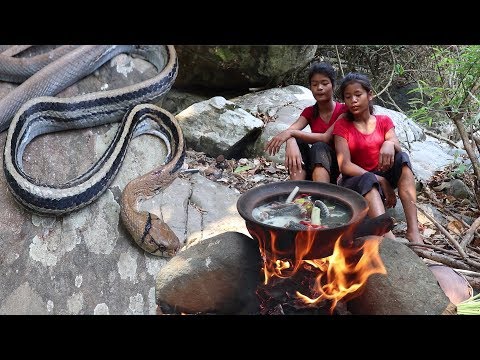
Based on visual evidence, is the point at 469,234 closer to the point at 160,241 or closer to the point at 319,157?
the point at 319,157

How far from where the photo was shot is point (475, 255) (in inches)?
51.1

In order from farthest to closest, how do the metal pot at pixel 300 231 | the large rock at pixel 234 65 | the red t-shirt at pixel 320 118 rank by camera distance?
the large rock at pixel 234 65 < the red t-shirt at pixel 320 118 < the metal pot at pixel 300 231

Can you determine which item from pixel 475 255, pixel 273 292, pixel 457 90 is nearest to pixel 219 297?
pixel 273 292

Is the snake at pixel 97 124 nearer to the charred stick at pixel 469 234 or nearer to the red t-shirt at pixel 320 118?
the red t-shirt at pixel 320 118

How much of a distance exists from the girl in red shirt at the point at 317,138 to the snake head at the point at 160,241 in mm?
374

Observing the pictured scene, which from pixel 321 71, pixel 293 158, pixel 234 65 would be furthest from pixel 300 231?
pixel 234 65

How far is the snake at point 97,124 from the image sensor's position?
1.34 m

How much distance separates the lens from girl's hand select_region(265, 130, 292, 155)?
1.32 m

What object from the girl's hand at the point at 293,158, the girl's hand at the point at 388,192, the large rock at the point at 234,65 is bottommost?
the girl's hand at the point at 388,192

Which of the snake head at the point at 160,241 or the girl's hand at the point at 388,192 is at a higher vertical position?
the girl's hand at the point at 388,192

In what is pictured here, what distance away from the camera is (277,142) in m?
1.33

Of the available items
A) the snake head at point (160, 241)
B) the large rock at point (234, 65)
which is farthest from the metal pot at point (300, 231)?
the large rock at point (234, 65)
